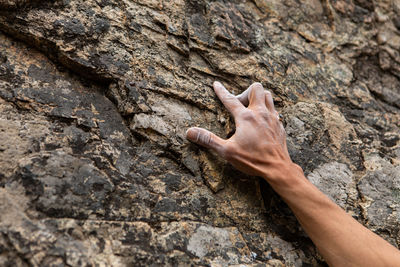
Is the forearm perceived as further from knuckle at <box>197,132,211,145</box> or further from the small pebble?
the small pebble

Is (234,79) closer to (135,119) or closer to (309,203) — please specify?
Answer: (135,119)

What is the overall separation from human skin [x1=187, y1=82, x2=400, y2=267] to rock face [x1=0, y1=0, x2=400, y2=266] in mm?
117

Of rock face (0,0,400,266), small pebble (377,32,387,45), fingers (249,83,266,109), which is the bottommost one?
rock face (0,0,400,266)

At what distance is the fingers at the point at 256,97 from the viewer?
163 centimetres

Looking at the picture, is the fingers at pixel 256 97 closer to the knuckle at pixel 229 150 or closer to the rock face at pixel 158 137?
the rock face at pixel 158 137

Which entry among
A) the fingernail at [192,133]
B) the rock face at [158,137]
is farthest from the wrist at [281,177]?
the fingernail at [192,133]

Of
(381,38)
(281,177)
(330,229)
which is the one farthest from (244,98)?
(381,38)

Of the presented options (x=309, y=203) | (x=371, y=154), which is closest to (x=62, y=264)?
(x=309, y=203)

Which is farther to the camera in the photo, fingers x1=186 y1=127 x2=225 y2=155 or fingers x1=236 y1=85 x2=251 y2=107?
fingers x1=236 y1=85 x2=251 y2=107

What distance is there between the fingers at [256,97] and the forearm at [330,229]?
341 mm

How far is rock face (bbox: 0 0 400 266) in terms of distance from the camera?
120cm

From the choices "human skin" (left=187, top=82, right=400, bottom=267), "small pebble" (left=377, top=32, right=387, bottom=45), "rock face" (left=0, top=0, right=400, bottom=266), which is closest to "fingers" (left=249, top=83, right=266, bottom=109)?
"human skin" (left=187, top=82, right=400, bottom=267)

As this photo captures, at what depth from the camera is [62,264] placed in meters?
1.07

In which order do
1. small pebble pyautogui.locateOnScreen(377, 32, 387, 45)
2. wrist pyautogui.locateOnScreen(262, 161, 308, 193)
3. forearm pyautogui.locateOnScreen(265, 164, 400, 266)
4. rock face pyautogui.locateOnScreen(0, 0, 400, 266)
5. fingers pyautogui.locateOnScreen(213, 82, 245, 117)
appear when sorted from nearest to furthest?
rock face pyautogui.locateOnScreen(0, 0, 400, 266) < forearm pyautogui.locateOnScreen(265, 164, 400, 266) < wrist pyautogui.locateOnScreen(262, 161, 308, 193) < fingers pyautogui.locateOnScreen(213, 82, 245, 117) < small pebble pyautogui.locateOnScreen(377, 32, 387, 45)
